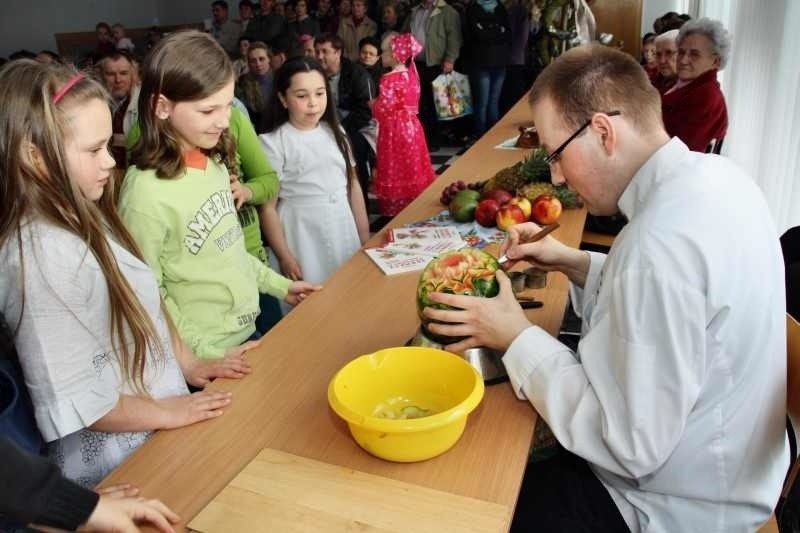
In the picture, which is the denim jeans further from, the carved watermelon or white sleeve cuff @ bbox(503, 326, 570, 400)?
white sleeve cuff @ bbox(503, 326, 570, 400)

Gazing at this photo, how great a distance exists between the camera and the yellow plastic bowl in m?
1.07

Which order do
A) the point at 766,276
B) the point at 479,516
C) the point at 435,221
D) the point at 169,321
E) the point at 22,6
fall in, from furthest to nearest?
the point at 22,6
the point at 435,221
the point at 169,321
the point at 766,276
the point at 479,516

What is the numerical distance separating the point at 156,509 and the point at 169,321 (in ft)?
2.10

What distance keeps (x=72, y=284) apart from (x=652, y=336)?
1070 mm

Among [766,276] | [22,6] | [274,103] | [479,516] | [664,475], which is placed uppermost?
[22,6]

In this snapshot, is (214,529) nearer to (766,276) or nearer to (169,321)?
(169,321)

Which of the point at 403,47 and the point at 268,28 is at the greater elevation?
the point at 268,28

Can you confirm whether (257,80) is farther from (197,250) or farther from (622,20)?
(622,20)

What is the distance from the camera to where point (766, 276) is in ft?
3.82

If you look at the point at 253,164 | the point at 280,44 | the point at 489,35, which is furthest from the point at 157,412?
the point at 280,44

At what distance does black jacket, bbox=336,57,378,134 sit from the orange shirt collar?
3593mm

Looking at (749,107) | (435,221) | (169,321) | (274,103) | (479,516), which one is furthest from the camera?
(749,107)

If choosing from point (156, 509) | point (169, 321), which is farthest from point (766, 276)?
point (169, 321)

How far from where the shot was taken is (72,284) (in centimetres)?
117
